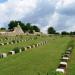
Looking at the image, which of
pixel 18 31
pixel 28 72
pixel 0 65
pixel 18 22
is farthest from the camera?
pixel 18 22

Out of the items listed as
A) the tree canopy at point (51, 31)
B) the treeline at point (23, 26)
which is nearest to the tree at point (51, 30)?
the tree canopy at point (51, 31)

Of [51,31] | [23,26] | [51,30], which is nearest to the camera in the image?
[23,26]

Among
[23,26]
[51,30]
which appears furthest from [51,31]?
[23,26]

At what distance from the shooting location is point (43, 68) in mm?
18047

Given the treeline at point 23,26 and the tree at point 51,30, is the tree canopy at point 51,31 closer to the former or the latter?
the tree at point 51,30

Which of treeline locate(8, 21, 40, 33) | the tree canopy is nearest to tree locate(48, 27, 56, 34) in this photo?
the tree canopy

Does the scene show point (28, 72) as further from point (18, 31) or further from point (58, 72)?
point (18, 31)

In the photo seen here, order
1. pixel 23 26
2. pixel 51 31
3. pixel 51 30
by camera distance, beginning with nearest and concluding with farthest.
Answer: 1. pixel 23 26
2. pixel 51 31
3. pixel 51 30

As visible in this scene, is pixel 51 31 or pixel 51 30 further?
pixel 51 30

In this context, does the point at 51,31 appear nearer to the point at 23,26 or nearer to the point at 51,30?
the point at 51,30

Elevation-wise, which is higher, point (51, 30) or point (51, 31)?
point (51, 30)

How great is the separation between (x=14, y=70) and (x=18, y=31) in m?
139

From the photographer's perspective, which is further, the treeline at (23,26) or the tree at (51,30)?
the tree at (51,30)

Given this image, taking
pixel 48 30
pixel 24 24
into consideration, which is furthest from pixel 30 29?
pixel 48 30
